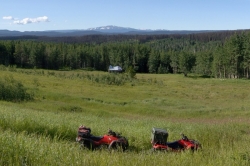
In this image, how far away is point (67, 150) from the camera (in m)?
5.68

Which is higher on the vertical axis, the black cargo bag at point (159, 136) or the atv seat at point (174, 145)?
the black cargo bag at point (159, 136)

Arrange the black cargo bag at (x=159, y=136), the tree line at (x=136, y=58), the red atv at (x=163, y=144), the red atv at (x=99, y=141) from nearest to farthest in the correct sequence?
the red atv at (x=99, y=141) < the red atv at (x=163, y=144) < the black cargo bag at (x=159, y=136) < the tree line at (x=136, y=58)

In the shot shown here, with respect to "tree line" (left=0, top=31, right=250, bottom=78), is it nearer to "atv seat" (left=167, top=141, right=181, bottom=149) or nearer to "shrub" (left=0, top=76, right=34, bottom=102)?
"shrub" (left=0, top=76, right=34, bottom=102)

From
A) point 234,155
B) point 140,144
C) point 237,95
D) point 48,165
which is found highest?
point 48,165

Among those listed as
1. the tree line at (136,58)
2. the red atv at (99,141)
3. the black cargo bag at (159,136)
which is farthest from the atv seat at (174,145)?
the tree line at (136,58)

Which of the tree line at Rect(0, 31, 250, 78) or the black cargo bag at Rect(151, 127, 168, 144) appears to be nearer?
the black cargo bag at Rect(151, 127, 168, 144)

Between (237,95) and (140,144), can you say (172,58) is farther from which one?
(140,144)

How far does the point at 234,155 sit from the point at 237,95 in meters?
54.2

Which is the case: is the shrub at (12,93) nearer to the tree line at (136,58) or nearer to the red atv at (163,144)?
the red atv at (163,144)

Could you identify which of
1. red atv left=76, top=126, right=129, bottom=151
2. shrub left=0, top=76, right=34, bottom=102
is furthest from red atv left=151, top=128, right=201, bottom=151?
shrub left=0, top=76, right=34, bottom=102

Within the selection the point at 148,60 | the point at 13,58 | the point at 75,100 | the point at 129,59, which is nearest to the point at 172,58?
the point at 148,60

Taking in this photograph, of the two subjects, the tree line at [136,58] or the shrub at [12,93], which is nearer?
the shrub at [12,93]

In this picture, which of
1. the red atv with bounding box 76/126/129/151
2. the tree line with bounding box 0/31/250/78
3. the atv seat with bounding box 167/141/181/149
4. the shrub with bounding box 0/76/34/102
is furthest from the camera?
the tree line with bounding box 0/31/250/78

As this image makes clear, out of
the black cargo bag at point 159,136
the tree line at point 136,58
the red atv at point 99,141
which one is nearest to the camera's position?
the red atv at point 99,141
